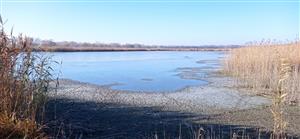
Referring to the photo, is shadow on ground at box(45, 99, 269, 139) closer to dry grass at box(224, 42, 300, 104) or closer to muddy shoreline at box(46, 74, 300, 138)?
muddy shoreline at box(46, 74, 300, 138)

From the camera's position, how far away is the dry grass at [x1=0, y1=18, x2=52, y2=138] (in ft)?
16.3

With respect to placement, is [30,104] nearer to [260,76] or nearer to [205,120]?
[205,120]

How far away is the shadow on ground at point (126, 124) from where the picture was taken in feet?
20.9

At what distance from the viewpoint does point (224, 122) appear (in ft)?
25.7

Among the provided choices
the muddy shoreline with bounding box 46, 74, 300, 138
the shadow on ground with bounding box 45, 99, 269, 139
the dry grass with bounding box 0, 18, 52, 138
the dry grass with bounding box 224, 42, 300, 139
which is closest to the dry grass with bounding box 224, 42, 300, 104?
the dry grass with bounding box 224, 42, 300, 139

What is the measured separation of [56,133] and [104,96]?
215 inches

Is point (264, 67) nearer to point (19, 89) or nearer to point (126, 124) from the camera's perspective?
point (126, 124)

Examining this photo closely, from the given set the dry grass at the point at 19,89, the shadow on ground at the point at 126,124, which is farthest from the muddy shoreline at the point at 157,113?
the dry grass at the point at 19,89

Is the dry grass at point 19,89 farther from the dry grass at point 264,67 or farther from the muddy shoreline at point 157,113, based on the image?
the dry grass at point 264,67

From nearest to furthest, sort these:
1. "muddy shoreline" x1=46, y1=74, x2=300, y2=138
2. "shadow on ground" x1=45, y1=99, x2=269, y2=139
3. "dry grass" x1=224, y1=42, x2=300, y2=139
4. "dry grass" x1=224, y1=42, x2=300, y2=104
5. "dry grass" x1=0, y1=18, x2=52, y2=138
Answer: "dry grass" x1=0, y1=18, x2=52, y2=138 → "shadow on ground" x1=45, y1=99, x2=269, y2=139 → "muddy shoreline" x1=46, y1=74, x2=300, y2=138 → "dry grass" x1=224, y1=42, x2=300, y2=139 → "dry grass" x1=224, y1=42, x2=300, y2=104

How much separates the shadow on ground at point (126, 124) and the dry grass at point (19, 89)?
21.2 inches

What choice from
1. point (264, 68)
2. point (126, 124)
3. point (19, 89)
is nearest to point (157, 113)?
point (126, 124)

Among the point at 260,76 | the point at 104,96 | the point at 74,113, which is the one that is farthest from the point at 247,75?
the point at 74,113

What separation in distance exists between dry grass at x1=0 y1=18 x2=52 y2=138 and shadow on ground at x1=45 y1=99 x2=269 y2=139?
0.54 m
